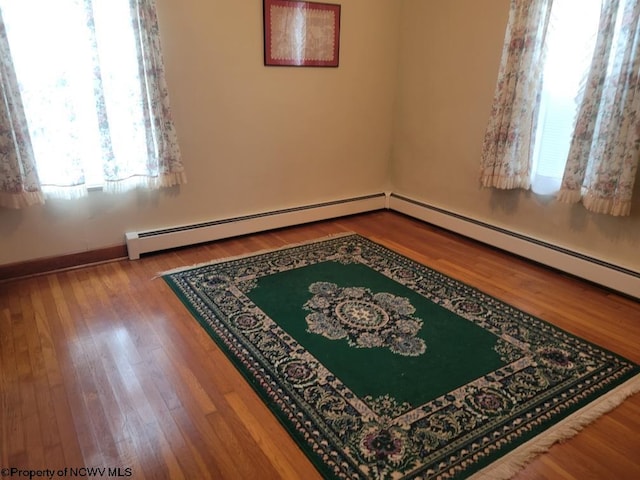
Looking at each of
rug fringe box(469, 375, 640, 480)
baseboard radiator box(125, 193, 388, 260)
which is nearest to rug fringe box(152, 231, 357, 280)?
baseboard radiator box(125, 193, 388, 260)

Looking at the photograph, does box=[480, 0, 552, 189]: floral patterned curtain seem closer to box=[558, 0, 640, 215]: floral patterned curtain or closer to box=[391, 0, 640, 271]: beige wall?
box=[391, 0, 640, 271]: beige wall

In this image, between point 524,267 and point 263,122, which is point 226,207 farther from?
point 524,267

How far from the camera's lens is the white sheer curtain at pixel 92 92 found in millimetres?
2586

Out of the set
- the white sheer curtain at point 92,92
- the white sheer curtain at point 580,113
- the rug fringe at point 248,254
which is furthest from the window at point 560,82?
the white sheer curtain at point 92,92

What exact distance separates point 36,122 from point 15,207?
522mm

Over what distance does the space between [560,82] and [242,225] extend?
8.13 feet

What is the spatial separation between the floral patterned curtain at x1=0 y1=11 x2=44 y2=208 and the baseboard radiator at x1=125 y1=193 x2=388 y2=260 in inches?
27.4

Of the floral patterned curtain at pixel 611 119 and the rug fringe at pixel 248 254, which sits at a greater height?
the floral patterned curtain at pixel 611 119

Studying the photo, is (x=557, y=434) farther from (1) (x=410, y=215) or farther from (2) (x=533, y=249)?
(1) (x=410, y=215)

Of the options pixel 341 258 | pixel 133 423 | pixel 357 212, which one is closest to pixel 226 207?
pixel 341 258

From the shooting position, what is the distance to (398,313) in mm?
2611

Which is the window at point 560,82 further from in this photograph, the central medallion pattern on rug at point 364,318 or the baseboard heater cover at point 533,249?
the central medallion pattern on rug at point 364,318

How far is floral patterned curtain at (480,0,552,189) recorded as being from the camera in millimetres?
2902

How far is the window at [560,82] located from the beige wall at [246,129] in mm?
1556
